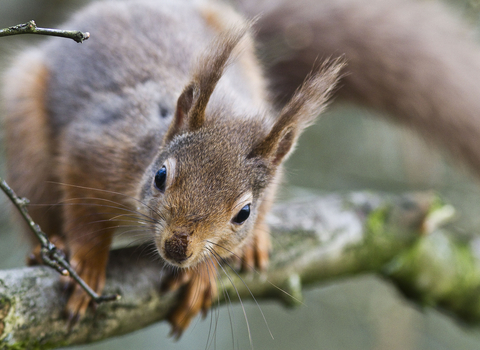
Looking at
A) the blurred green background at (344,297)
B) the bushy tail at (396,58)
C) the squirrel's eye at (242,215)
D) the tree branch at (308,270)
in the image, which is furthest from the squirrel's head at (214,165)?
the blurred green background at (344,297)

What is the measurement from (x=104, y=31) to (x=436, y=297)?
255 centimetres

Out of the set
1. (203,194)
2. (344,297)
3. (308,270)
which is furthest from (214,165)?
(344,297)

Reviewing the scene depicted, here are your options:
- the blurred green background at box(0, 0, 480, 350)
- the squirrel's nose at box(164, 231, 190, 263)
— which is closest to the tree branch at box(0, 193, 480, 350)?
the squirrel's nose at box(164, 231, 190, 263)

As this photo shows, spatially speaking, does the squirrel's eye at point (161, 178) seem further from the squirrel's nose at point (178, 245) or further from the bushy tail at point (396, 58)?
the bushy tail at point (396, 58)

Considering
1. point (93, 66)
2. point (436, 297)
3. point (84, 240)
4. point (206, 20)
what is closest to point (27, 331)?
point (84, 240)

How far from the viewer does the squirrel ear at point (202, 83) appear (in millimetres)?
1821

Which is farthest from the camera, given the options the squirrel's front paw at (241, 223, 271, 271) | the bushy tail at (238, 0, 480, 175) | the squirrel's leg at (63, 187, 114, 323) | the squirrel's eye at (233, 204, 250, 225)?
the bushy tail at (238, 0, 480, 175)

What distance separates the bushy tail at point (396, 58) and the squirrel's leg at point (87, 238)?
142 cm

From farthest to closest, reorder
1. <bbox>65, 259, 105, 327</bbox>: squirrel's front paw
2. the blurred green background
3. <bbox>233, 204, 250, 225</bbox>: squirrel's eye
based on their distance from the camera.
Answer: the blurred green background < <bbox>233, 204, 250, 225</bbox>: squirrel's eye < <bbox>65, 259, 105, 327</bbox>: squirrel's front paw

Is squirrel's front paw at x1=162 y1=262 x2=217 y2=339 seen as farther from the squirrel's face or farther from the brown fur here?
the squirrel's face

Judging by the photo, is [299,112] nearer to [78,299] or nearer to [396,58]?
[78,299]

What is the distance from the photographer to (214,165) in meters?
1.80

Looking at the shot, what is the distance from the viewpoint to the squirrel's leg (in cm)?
203

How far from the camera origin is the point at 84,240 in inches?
85.9
